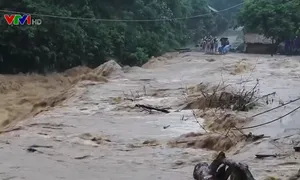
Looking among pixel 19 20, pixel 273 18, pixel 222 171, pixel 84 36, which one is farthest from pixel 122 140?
pixel 273 18

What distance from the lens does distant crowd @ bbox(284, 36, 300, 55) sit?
3525cm

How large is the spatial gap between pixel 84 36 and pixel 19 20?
3851 millimetres

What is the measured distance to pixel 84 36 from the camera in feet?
80.3

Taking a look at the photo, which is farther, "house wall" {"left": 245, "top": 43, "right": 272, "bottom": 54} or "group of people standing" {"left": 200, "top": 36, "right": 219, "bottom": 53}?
"group of people standing" {"left": 200, "top": 36, "right": 219, "bottom": 53}

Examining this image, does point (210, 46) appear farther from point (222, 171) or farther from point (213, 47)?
point (222, 171)

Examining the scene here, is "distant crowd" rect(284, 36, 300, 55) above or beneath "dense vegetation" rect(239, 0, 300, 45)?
beneath

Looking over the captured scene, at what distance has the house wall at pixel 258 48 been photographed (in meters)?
36.5

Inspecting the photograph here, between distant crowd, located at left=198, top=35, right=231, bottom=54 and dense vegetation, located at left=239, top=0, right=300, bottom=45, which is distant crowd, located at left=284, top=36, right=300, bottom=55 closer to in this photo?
dense vegetation, located at left=239, top=0, right=300, bottom=45

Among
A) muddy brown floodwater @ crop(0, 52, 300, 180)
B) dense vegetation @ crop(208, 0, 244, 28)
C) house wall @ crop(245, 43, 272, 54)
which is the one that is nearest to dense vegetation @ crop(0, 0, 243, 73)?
muddy brown floodwater @ crop(0, 52, 300, 180)

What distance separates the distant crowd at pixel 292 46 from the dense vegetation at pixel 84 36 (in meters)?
Result: 7.39

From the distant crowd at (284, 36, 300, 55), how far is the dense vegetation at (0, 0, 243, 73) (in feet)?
24.2

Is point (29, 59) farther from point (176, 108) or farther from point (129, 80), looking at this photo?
point (176, 108)

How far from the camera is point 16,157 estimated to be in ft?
27.8

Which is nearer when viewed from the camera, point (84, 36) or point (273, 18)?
point (84, 36)
